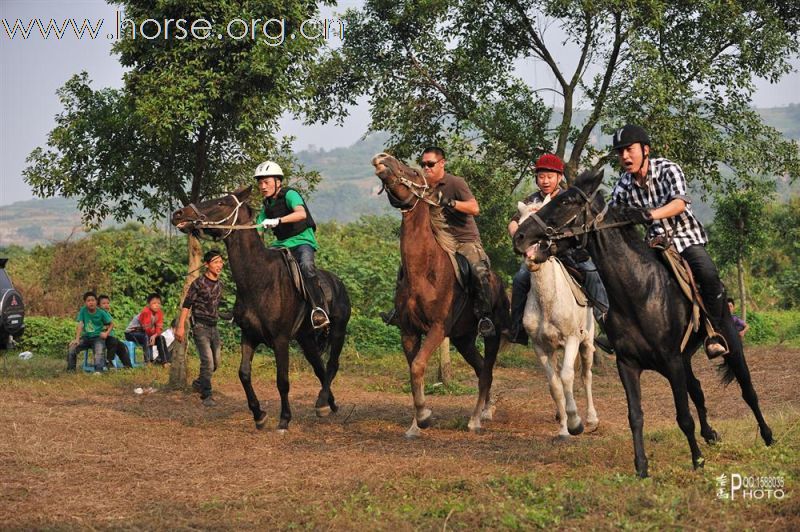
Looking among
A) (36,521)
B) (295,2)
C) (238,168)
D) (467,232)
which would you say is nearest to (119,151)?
(238,168)

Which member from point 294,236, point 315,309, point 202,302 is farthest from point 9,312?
point 315,309

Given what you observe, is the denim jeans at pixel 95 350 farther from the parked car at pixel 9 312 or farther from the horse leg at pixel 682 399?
the horse leg at pixel 682 399

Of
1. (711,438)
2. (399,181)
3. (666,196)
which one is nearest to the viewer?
(666,196)

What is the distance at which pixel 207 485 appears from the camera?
8516 mm

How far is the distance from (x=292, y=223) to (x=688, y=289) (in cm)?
610

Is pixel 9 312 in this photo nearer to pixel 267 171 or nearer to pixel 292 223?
pixel 292 223

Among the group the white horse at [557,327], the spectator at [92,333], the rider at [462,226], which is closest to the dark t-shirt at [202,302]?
the rider at [462,226]

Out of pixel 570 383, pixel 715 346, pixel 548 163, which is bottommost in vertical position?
pixel 570 383

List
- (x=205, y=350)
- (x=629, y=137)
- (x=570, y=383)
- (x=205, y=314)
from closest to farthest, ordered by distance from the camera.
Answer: (x=629, y=137)
(x=570, y=383)
(x=205, y=314)
(x=205, y=350)

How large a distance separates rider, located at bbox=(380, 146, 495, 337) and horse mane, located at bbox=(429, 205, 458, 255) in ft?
0.61

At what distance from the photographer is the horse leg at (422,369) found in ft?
35.2

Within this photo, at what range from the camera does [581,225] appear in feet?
26.2

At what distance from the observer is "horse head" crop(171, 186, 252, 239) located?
11492 mm

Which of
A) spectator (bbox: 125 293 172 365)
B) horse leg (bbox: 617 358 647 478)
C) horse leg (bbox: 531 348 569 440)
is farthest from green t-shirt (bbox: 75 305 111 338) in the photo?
horse leg (bbox: 617 358 647 478)
